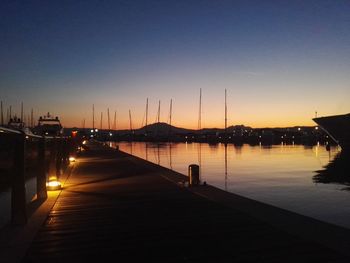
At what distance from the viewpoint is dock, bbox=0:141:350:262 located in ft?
20.2

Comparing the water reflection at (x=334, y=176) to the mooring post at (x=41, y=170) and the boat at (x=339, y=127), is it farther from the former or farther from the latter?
the boat at (x=339, y=127)

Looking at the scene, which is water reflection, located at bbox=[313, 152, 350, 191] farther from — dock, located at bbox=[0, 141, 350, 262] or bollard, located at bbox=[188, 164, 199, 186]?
dock, located at bbox=[0, 141, 350, 262]

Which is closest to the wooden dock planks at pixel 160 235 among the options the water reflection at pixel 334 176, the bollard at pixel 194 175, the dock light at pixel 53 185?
the dock light at pixel 53 185

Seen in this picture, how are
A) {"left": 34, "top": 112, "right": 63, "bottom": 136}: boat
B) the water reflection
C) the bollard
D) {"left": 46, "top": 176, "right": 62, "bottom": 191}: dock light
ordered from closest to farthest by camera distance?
{"left": 46, "top": 176, "right": 62, "bottom": 191}: dock light → the bollard → the water reflection → {"left": 34, "top": 112, "right": 63, "bottom": 136}: boat

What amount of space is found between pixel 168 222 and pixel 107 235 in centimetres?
158

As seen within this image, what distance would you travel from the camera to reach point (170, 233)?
301 inches

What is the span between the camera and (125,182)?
1669 centimetres

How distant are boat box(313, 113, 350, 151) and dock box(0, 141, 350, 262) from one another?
6314 cm

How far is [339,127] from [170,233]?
6964cm

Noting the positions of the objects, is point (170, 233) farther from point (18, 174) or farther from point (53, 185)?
point (53, 185)

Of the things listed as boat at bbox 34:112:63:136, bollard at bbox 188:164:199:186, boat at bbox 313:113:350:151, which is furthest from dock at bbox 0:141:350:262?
boat at bbox 313:113:350:151

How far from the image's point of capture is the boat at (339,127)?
68938 mm

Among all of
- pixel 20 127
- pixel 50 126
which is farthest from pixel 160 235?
pixel 50 126

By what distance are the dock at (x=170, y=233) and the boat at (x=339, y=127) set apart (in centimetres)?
6314
